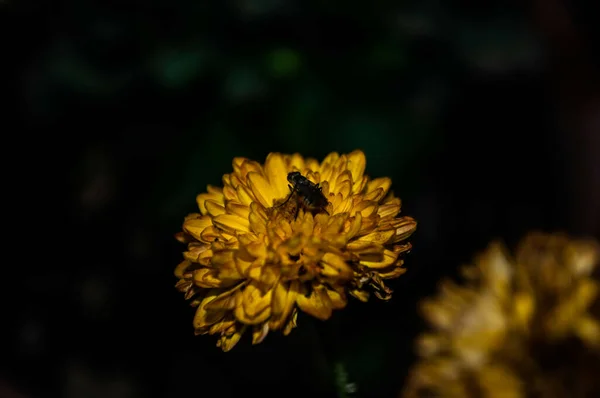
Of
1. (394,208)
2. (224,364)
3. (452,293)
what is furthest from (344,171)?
(224,364)

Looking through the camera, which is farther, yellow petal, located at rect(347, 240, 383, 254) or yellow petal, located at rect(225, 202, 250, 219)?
yellow petal, located at rect(225, 202, 250, 219)

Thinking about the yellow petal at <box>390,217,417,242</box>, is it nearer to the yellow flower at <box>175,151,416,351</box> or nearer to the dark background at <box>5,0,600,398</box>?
the yellow flower at <box>175,151,416,351</box>

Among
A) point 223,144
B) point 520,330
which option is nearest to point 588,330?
point 520,330

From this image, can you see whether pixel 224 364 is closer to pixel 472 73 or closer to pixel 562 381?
pixel 472 73

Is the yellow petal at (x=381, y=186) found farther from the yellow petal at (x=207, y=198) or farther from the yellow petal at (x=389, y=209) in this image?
the yellow petal at (x=207, y=198)

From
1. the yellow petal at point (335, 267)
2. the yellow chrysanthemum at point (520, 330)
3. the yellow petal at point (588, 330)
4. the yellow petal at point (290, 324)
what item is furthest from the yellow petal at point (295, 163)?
the yellow petal at point (588, 330)

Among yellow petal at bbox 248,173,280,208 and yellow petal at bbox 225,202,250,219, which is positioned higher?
yellow petal at bbox 248,173,280,208

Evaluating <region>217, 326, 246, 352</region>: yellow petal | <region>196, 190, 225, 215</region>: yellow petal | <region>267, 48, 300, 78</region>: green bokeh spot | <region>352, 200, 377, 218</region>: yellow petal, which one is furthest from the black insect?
<region>267, 48, 300, 78</region>: green bokeh spot

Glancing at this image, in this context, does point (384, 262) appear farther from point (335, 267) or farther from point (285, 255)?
point (285, 255)
